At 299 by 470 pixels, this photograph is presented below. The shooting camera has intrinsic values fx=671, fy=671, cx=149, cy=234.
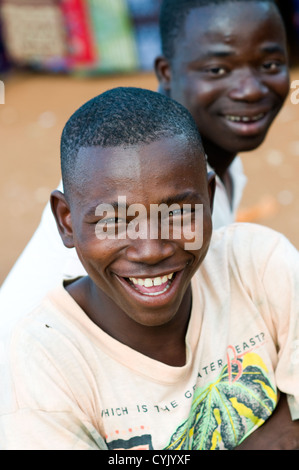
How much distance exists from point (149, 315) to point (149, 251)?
8.6 inches

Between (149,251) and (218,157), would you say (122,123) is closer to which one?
(149,251)

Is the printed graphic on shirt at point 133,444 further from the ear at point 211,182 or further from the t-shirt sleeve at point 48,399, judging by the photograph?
the ear at point 211,182

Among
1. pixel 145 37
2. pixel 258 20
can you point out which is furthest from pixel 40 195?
pixel 258 20

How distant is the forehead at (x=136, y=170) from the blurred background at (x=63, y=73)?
3574 millimetres

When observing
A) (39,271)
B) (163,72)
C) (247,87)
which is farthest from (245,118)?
(39,271)

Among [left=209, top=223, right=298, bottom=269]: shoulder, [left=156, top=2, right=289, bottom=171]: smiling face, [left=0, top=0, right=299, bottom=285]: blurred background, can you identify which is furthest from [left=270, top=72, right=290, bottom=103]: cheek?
[left=0, top=0, right=299, bottom=285]: blurred background

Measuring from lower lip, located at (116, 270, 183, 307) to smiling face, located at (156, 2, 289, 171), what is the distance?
115 cm

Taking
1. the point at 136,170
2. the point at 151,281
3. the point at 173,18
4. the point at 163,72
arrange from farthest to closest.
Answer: the point at 163,72 < the point at 173,18 < the point at 151,281 < the point at 136,170

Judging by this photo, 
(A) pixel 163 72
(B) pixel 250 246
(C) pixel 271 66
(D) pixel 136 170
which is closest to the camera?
(D) pixel 136 170

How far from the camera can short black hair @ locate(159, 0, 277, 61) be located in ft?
8.73

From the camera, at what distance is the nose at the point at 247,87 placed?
8.51ft

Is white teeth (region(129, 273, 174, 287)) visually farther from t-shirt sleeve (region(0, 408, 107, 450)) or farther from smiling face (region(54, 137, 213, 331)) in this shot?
t-shirt sleeve (region(0, 408, 107, 450))

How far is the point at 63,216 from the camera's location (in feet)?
5.98

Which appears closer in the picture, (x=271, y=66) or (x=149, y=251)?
(x=149, y=251)
